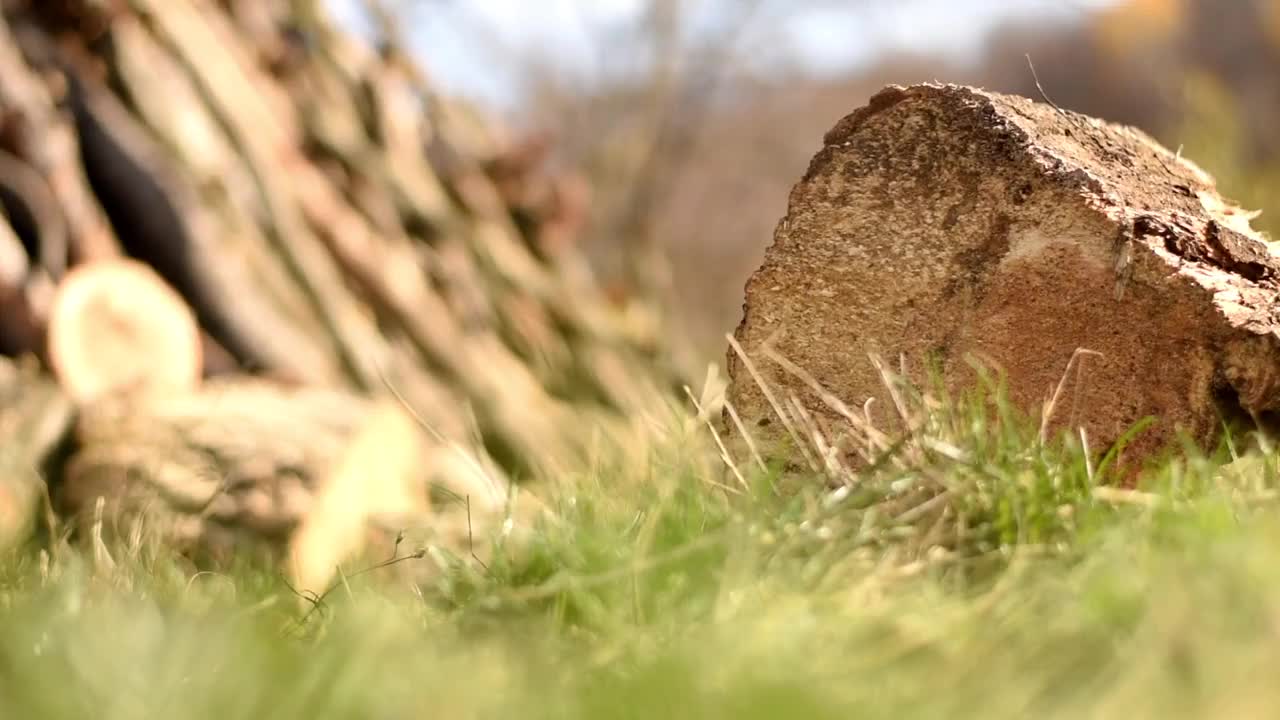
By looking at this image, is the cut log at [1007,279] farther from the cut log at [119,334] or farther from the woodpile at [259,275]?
the cut log at [119,334]

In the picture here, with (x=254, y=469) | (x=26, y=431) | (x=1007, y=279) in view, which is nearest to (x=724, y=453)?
(x=1007, y=279)

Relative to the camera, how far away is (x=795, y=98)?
12.7 m

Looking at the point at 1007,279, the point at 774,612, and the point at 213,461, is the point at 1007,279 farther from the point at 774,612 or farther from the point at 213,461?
the point at 213,461

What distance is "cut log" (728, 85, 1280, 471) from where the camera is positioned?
1694mm

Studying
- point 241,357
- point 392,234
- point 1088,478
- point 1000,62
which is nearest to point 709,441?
point 1088,478

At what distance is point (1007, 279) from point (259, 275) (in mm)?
3775

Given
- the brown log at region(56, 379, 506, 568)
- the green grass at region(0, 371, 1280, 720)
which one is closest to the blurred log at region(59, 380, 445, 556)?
the brown log at region(56, 379, 506, 568)

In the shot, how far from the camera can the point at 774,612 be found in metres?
1.19

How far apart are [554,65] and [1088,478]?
12.1 metres

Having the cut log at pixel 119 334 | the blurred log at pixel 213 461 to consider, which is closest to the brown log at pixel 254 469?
the blurred log at pixel 213 461

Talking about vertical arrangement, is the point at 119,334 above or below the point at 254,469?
above

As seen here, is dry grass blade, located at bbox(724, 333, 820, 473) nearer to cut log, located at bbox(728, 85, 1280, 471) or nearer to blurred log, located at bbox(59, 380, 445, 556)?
cut log, located at bbox(728, 85, 1280, 471)

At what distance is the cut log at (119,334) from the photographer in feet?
13.0

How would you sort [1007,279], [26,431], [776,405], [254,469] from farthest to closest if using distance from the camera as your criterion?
[254,469] < [26,431] < [1007,279] < [776,405]
